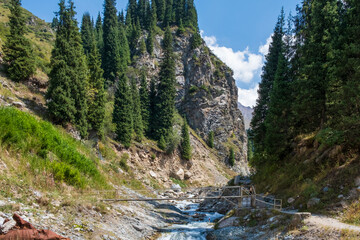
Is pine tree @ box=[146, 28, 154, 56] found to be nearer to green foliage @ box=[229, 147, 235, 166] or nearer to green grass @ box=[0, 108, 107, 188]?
green foliage @ box=[229, 147, 235, 166]

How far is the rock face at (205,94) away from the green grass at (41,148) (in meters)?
63.1

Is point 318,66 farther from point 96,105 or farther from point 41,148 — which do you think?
point 96,105

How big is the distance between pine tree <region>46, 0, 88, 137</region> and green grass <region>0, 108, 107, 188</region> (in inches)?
219

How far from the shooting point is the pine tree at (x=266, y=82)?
101 ft

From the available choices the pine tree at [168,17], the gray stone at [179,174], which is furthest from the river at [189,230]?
the pine tree at [168,17]

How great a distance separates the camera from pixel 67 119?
26.0m

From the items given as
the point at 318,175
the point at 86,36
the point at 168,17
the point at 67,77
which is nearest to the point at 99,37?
the point at 86,36

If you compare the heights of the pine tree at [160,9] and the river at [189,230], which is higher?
the pine tree at [160,9]

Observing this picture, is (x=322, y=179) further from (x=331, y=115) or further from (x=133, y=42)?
(x=133, y=42)

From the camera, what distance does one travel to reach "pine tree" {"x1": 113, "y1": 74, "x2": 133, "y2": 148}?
41.2 meters

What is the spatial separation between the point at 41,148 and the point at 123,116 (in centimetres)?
2515

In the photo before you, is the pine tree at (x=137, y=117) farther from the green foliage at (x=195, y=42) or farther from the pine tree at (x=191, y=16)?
the pine tree at (x=191, y=16)

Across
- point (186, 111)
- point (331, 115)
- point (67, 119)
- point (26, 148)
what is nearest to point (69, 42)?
point (67, 119)

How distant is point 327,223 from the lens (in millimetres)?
11516
